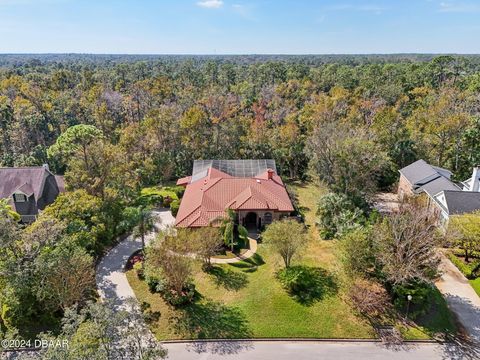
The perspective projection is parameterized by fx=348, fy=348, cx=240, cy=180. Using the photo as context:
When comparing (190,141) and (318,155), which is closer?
(318,155)

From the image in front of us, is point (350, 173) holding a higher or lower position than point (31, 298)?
higher

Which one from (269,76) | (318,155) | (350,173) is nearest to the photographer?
(350,173)

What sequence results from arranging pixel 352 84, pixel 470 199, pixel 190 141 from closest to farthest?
pixel 470 199, pixel 190 141, pixel 352 84

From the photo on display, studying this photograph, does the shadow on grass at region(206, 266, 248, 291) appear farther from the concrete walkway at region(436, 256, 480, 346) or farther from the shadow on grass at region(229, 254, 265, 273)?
the concrete walkway at region(436, 256, 480, 346)

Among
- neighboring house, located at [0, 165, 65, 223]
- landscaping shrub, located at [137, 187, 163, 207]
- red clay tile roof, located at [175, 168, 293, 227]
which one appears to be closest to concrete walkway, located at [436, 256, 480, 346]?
red clay tile roof, located at [175, 168, 293, 227]

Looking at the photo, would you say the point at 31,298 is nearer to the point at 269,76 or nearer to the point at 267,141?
the point at 267,141

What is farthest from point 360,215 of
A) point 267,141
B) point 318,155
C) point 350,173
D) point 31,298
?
point 31,298

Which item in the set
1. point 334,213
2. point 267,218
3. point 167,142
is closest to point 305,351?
point 267,218
